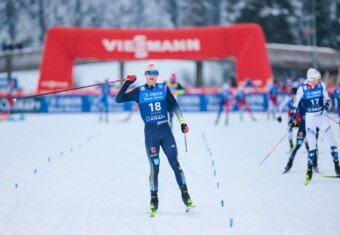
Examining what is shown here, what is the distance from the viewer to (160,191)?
31.4ft

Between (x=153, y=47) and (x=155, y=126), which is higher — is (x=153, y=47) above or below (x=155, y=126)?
above

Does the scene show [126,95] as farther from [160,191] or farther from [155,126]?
[160,191]

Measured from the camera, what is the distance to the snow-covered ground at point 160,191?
279 inches

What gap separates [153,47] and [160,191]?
26204 mm

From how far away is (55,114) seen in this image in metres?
33.0

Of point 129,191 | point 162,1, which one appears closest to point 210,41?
point 129,191

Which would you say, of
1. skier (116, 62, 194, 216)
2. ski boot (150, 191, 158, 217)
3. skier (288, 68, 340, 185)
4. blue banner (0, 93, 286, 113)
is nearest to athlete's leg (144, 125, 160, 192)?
skier (116, 62, 194, 216)

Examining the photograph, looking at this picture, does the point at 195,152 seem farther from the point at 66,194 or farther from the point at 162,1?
the point at 162,1

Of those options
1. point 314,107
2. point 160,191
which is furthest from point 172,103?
point 314,107

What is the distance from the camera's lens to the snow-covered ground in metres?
7.08

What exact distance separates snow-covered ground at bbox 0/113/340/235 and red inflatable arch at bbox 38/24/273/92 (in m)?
16.2

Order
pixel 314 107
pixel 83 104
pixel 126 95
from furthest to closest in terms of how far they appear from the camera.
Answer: pixel 83 104 < pixel 314 107 < pixel 126 95

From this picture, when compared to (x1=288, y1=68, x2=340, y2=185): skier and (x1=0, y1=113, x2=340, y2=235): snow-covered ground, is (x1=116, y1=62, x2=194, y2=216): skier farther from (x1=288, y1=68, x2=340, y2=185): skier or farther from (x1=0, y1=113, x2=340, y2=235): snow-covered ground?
(x1=288, y1=68, x2=340, y2=185): skier

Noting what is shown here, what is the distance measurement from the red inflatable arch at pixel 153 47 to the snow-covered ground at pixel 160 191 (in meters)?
16.2
